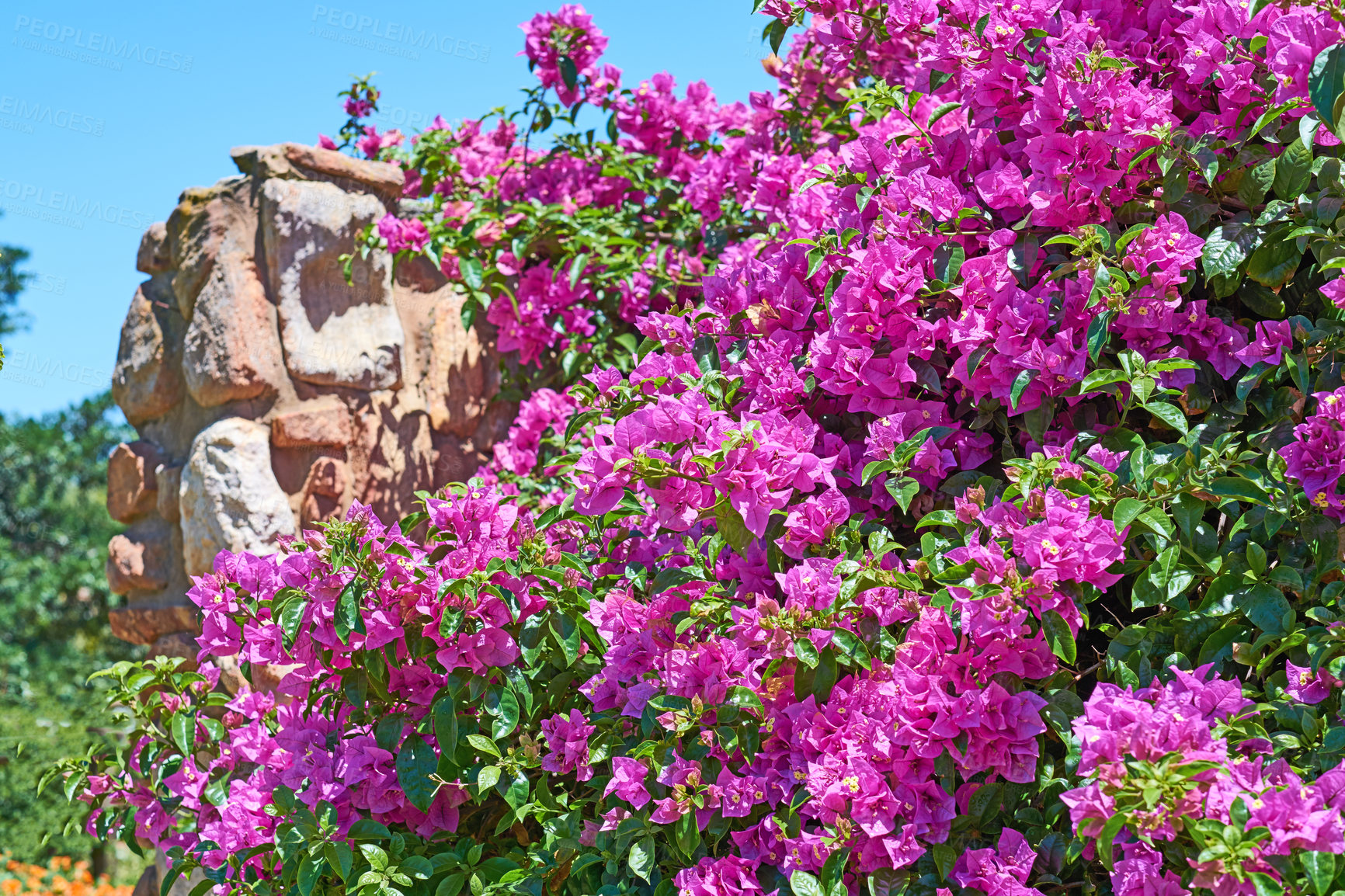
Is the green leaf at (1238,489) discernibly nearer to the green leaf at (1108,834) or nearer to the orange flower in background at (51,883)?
the green leaf at (1108,834)

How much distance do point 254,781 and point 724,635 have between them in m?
0.92

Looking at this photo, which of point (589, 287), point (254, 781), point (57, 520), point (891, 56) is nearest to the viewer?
point (254, 781)

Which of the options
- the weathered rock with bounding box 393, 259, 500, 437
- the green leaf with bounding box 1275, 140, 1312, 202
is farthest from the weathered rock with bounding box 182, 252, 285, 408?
the green leaf with bounding box 1275, 140, 1312, 202

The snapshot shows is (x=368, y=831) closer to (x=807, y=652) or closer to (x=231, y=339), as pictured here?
(x=807, y=652)

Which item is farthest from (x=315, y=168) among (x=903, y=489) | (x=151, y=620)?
(x=903, y=489)

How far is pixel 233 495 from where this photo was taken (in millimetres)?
2936

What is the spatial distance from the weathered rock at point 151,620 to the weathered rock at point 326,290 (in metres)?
0.81

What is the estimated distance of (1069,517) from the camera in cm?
137

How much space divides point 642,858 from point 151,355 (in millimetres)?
2498

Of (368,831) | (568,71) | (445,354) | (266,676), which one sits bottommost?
(368,831)

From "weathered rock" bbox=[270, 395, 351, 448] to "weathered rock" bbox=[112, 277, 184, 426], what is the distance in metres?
0.45

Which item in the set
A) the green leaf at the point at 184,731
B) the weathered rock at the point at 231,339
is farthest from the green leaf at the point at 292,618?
the weathered rock at the point at 231,339

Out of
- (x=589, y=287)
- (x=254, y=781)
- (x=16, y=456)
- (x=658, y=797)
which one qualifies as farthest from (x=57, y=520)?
(x=658, y=797)

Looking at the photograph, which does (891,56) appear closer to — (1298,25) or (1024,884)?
(1298,25)
